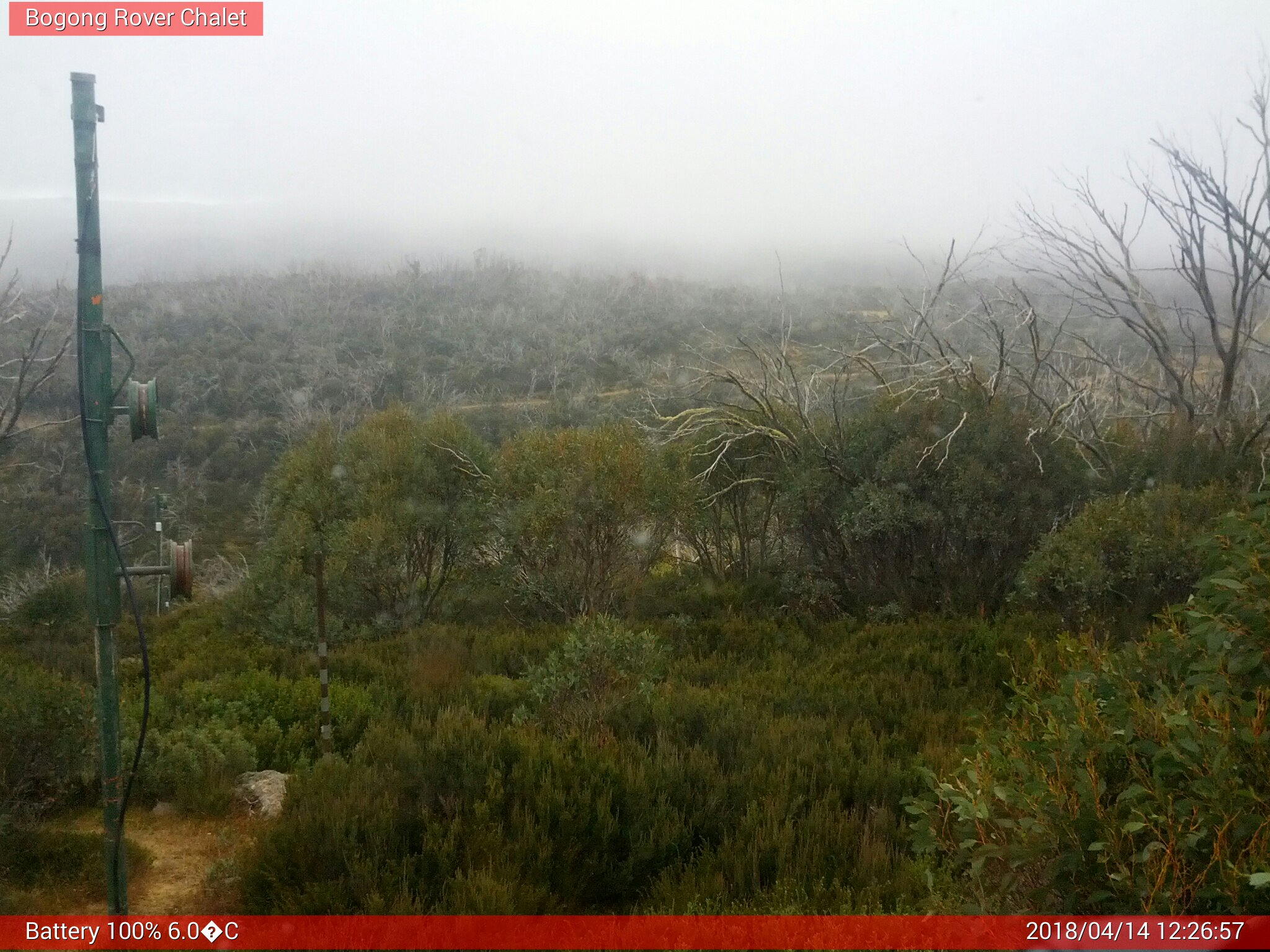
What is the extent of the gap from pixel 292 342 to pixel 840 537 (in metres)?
46.9

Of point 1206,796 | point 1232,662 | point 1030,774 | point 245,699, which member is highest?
point 1232,662

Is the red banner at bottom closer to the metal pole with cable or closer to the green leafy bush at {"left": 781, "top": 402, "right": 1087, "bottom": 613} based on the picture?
the metal pole with cable

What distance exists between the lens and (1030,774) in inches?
133

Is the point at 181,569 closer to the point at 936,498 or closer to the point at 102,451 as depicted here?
the point at 102,451

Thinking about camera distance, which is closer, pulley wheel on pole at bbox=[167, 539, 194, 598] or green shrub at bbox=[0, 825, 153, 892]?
pulley wheel on pole at bbox=[167, 539, 194, 598]

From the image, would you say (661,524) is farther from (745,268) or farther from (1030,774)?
(745,268)

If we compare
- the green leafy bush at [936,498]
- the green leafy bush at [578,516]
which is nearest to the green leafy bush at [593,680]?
the green leafy bush at [578,516]

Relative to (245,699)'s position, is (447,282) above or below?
above

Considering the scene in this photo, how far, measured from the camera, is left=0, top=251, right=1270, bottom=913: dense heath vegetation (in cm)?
335

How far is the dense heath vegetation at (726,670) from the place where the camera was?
335cm

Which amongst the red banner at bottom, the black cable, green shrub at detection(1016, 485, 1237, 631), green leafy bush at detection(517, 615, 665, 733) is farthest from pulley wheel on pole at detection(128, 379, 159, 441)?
green shrub at detection(1016, 485, 1237, 631)

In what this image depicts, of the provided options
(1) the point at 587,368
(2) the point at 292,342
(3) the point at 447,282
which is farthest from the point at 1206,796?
(3) the point at 447,282

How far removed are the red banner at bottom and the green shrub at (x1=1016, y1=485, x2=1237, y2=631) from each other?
6.38m

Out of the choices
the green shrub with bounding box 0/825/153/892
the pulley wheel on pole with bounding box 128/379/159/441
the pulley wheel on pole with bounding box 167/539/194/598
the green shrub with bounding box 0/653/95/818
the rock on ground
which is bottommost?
the rock on ground
